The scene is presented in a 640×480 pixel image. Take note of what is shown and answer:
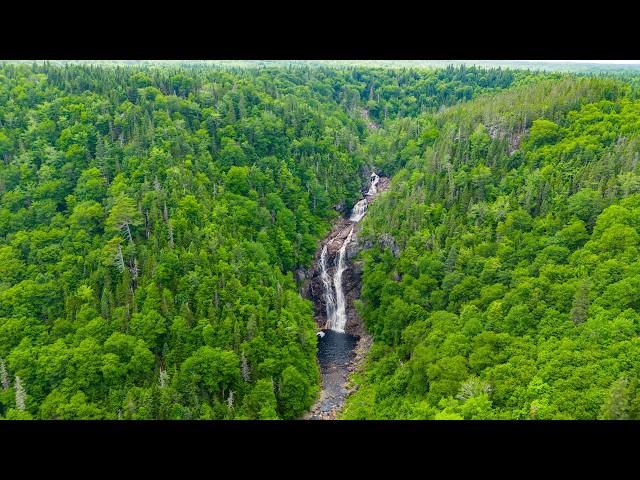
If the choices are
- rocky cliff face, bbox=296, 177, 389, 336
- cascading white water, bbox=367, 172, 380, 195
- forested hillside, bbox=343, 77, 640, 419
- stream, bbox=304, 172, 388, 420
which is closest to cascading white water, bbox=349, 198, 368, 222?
stream, bbox=304, 172, 388, 420

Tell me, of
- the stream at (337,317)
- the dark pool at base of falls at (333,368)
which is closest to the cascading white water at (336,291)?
the stream at (337,317)

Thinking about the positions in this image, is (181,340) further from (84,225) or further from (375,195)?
(375,195)

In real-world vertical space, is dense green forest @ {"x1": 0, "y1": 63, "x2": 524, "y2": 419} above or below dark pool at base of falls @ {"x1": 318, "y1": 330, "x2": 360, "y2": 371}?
above

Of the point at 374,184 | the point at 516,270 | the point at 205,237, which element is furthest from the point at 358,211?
the point at 516,270

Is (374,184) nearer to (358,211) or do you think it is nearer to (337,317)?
(358,211)

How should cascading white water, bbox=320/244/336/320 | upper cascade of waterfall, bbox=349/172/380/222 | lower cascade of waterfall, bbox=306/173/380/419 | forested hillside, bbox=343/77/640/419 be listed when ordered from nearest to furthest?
forested hillside, bbox=343/77/640/419
lower cascade of waterfall, bbox=306/173/380/419
cascading white water, bbox=320/244/336/320
upper cascade of waterfall, bbox=349/172/380/222

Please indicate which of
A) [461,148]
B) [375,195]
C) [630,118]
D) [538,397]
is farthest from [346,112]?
[538,397]

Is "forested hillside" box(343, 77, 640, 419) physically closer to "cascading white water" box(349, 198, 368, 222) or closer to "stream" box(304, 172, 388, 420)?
"stream" box(304, 172, 388, 420)

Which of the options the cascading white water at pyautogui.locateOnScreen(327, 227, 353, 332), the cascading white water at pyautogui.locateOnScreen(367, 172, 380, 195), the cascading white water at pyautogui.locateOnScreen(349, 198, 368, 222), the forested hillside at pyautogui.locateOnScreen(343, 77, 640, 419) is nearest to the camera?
the forested hillside at pyautogui.locateOnScreen(343, 77, 640, 419)
